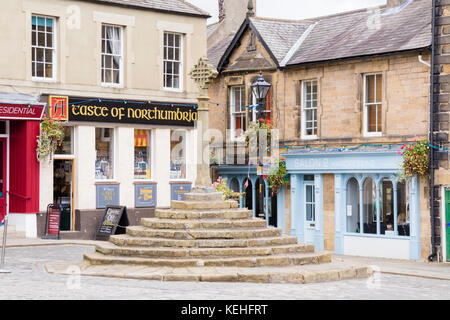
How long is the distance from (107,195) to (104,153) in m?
1.30

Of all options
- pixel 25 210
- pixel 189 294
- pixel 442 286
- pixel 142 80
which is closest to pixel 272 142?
pixel 142 80

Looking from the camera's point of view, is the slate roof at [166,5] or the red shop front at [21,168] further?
the slate roof at [166,5]

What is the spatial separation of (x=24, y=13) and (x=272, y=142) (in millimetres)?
9846

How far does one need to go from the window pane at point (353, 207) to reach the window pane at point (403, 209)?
175cm

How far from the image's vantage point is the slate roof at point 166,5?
2483 centimetres

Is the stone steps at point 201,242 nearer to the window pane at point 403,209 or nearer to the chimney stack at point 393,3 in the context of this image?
the window pane at point 403,209

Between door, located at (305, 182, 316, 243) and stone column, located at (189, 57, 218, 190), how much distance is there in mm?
11125

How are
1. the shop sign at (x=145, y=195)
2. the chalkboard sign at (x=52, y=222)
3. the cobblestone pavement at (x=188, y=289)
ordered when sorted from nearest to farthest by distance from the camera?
the cobblestone pavement at (x=188, y=289)
the chalkboard sign at (x=52, y=222)
the shop sign at (x=145, y=195)

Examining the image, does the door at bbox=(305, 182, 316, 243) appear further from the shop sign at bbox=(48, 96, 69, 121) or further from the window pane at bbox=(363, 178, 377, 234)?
the shop sign at bbox=(48, 96, 69, 121)

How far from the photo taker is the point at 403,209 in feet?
81.9

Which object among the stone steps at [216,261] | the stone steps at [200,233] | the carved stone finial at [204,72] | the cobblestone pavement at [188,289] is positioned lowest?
the cobblestone pavement at [188,289]

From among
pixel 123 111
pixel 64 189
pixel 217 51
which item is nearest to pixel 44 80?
pixel 123 111

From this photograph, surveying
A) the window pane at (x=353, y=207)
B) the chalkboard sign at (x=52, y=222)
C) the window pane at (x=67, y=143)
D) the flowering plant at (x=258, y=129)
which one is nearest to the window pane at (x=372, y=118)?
the window pane at (x=353, y=207)

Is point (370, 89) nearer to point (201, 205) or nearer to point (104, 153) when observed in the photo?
point (104, 153)
